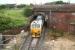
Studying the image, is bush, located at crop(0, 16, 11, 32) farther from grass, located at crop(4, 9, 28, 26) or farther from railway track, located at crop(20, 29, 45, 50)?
railway track, located at crop(20, 29, 45, 50)

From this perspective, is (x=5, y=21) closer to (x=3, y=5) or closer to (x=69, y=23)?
(x=69, y=23)

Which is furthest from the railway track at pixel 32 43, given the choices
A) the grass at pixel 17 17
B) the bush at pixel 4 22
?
the grass at pixel 17 17

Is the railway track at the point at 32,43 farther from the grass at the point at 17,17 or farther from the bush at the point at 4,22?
the grass at the point at 17,17

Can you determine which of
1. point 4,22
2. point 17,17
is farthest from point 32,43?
point 17,17

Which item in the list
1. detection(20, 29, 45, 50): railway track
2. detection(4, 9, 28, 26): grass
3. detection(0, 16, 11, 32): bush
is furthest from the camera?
detection(4, 9, 28, 26): grass

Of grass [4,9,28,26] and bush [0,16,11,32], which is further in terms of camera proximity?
grass [4,9,28,26]

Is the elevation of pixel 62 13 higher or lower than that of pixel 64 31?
higher

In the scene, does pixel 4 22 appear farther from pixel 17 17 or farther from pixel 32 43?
pixel 32 43

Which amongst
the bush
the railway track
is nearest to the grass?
the bush

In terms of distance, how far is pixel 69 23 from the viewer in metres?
27.5

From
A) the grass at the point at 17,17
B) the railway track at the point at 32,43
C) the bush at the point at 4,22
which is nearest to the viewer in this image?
the railway track at the point at 32,43

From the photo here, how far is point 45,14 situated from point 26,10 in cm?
784

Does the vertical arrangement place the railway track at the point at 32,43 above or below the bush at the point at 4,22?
below

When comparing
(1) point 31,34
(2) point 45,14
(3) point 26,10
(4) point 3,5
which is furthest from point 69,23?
(4) point 3,5
